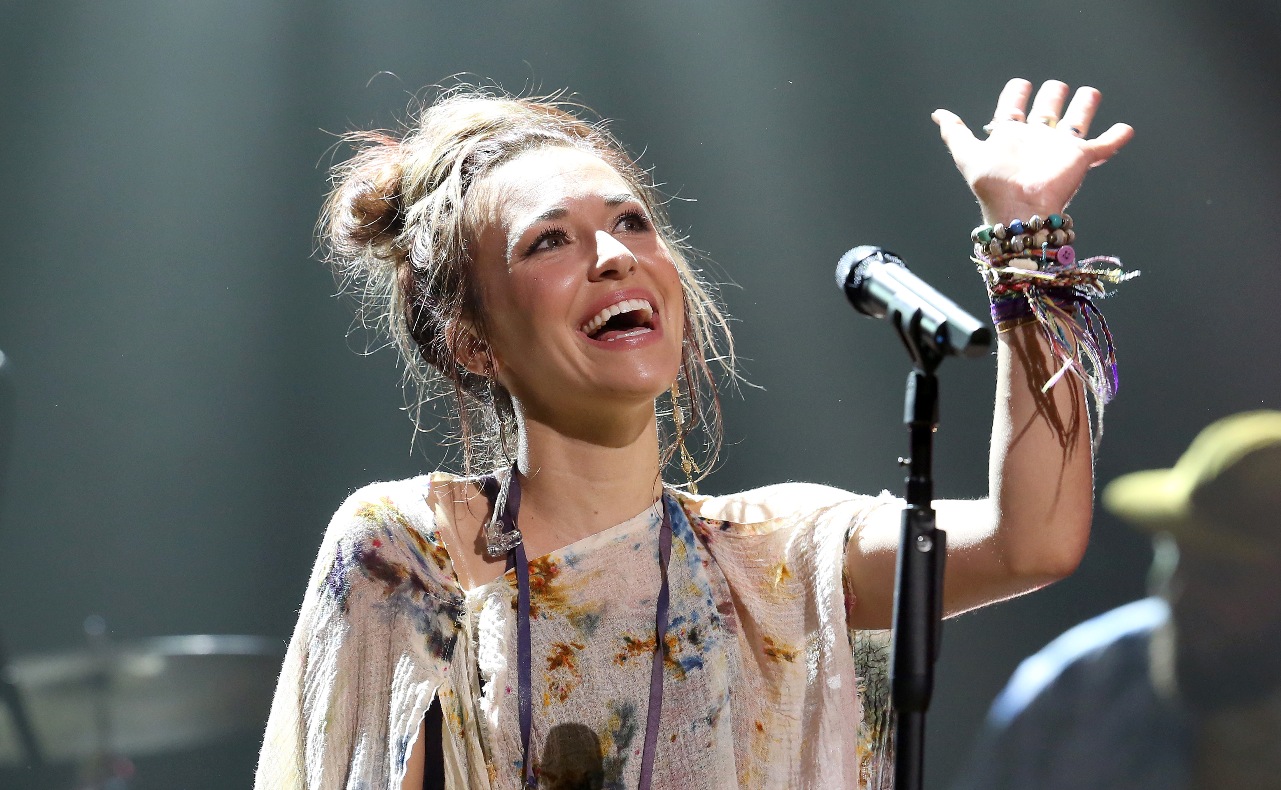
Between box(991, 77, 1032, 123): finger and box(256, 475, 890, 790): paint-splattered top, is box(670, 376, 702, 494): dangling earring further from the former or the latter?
box(991, 77, 1032, 123): finger

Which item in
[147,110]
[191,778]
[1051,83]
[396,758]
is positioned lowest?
[191,778]

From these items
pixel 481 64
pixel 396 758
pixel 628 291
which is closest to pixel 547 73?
pixel 481 64

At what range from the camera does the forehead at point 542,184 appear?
1.62 m

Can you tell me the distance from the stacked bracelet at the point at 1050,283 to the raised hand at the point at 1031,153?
0.03 meters

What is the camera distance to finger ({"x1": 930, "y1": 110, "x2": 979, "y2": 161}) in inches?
52.4

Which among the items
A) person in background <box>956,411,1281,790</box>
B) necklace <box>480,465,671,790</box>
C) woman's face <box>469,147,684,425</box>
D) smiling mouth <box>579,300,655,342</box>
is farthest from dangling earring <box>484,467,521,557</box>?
person in background <box>956,411,1281,790</box>

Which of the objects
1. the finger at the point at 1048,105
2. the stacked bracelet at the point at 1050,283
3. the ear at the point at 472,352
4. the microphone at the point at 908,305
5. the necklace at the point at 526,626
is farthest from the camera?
the ear at the point at 472,352

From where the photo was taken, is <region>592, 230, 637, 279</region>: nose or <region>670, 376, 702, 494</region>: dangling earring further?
<region>670, 376, 702, 494</region>: dangling earring

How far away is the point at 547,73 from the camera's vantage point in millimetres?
2527

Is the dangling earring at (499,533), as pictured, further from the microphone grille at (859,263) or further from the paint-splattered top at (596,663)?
the microphone grille at (859,263)

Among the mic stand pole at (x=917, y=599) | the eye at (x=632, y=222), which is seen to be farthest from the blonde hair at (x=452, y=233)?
the mic stand pole at (x=917, y=599)

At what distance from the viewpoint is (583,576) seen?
1.57 meters

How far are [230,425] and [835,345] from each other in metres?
1.29

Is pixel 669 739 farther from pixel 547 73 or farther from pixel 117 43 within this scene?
pixel 117 43
